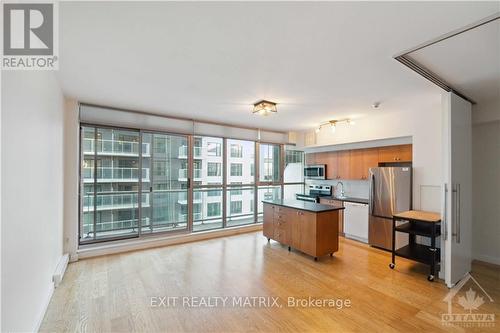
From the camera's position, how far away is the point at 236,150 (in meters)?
5.80

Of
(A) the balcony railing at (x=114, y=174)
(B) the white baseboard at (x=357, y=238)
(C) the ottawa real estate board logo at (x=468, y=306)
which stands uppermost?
(A) the balcony railing at (x=114, y=174)

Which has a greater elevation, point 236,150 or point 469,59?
point 469,59

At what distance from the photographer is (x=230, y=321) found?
2.27 m

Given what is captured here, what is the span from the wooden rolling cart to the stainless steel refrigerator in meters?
0.32

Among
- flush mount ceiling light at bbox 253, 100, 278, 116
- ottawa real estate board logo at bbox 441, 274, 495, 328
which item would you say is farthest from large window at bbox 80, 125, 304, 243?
ottawa real estate board logo at bbox 441, 274, 495, 328

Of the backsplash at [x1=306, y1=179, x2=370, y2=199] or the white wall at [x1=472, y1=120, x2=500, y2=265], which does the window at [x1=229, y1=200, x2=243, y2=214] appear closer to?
the backsplash at [x1=306, y1=179, x2=370, y2=199]

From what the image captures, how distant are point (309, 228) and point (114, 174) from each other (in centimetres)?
363

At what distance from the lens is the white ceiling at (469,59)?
6.31ft

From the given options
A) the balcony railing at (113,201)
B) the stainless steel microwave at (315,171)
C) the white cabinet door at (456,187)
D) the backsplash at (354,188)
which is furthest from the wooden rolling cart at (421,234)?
the balcony railing at (113,201)

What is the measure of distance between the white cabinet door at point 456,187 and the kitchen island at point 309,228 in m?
1.47

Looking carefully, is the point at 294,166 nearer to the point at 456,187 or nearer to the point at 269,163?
the point at 269,163

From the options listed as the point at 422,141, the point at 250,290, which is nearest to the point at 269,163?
the point at 422,141

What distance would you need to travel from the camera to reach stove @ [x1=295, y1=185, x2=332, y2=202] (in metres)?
5.82

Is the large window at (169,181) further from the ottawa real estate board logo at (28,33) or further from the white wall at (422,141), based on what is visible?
the white wall at (422,141)
